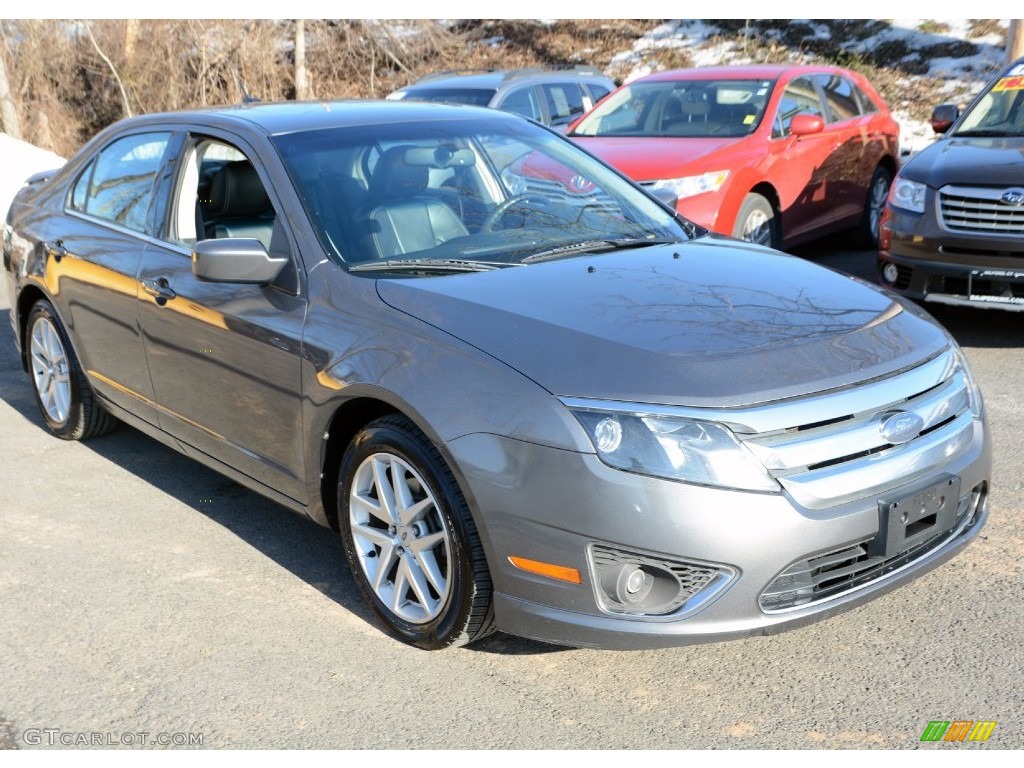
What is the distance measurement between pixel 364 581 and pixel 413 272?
1.01 metres

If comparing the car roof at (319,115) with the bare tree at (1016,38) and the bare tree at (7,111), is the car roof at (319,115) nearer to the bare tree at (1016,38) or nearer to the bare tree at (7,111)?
the bare tree at (1016,38)

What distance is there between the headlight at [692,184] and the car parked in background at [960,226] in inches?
53.0

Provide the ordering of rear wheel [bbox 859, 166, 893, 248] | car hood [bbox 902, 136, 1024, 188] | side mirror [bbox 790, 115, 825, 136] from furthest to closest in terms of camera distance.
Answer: rear wheel [bbox 859, 166, 893, 248], side mirror [bbox 790, 115, 825, 136], car hood [bbox 902, 136, 1024, 188]

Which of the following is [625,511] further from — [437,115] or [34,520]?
[34,520]

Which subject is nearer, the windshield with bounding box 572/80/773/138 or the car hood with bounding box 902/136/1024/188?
the car hood with bounding box 902/136/1024/188

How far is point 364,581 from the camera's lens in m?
3.83

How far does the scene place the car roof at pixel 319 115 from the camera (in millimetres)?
4566

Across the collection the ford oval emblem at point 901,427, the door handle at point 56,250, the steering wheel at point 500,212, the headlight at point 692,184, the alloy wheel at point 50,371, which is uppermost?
the steering wheel at point 500,212

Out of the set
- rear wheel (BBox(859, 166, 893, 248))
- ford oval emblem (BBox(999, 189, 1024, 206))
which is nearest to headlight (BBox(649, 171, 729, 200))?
ford oval emblem (BBox(999, 189, 1024, 206))

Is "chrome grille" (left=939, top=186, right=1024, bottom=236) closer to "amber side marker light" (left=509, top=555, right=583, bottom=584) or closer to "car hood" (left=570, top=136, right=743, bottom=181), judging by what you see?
"car hood" (left=570, top=136, right=743, bottom=181)

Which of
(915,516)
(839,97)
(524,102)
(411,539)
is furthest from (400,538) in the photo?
(524,102)

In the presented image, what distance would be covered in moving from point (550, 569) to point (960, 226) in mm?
4696

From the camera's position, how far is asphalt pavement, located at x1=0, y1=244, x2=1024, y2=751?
320cm

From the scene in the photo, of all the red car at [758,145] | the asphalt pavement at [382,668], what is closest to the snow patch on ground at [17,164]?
the red car at [758,145]
